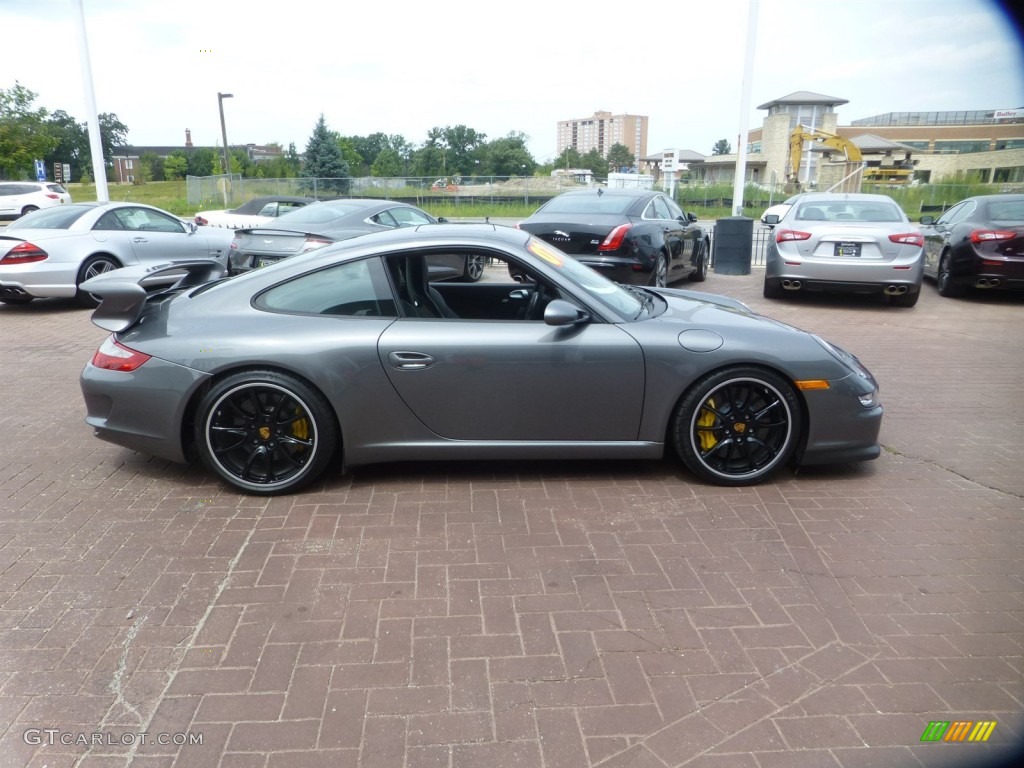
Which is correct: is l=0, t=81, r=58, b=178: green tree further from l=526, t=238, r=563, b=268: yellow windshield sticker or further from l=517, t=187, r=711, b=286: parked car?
l=526, t=238, r=563, b=268: yellow windshield sticker

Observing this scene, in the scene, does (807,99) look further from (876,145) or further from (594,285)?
(594,285)

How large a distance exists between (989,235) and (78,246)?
12336 mm

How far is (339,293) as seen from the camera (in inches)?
171

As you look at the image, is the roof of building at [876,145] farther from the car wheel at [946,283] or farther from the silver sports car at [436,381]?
the silver sports car at [436,381]

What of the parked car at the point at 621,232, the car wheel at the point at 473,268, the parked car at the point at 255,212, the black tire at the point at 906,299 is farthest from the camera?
the parked car at the point at 255,212

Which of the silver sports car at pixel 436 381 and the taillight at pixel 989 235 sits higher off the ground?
the taillight at pixel 989 235

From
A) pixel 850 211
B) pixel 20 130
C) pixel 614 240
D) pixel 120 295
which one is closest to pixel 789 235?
pixel 850 211

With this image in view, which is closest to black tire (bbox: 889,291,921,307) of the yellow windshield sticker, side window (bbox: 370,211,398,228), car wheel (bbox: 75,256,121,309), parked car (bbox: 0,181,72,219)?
side window (bbox: 370,211,398,228)

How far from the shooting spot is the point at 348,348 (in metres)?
4.13

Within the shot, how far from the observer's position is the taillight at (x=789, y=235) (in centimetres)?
1027

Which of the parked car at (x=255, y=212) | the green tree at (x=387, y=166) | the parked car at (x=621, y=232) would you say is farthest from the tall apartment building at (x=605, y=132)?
the parked car at (x=621, y=232)

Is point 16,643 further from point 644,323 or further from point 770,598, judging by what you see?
point 644,323

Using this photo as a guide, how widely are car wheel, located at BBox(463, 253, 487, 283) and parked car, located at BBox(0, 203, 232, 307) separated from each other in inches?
268

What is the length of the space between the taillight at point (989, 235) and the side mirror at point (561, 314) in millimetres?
9134
